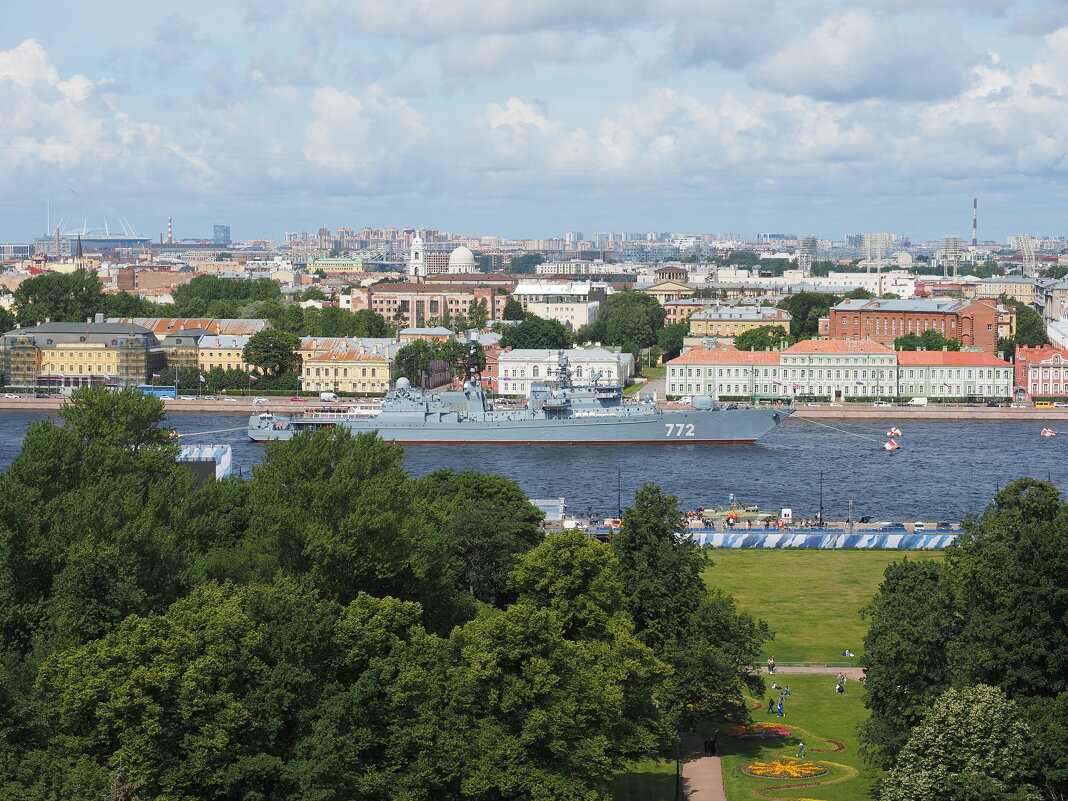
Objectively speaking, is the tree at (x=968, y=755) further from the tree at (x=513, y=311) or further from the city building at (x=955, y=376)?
the tree at (x=513, y=311)

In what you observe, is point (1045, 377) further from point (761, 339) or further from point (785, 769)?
point (785, 769)

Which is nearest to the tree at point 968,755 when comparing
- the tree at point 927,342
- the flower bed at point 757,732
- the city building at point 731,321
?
the flower bed at point 757,732

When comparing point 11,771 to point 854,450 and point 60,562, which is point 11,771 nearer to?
point 60,562

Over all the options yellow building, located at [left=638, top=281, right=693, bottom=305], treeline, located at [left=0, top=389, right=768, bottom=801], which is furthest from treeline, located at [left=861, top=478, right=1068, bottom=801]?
yellow building, located at [left=638, top=281, right=693, bottom=305]

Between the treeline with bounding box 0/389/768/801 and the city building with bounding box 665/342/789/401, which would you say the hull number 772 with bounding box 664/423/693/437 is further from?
the treeline with bounding box 0/389/768/801

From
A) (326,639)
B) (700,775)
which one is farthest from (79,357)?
Answer: (326,639)

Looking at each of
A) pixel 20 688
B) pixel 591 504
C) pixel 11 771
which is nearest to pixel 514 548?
pixel 20 688
